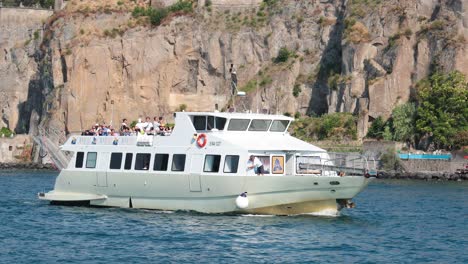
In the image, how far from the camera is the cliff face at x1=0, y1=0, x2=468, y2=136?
126 meters

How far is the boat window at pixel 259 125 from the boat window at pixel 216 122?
54.6 inches

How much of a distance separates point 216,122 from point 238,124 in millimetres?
1054

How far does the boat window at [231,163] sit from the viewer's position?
47625 millimetres

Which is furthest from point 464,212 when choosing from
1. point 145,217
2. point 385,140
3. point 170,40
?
point 170,40

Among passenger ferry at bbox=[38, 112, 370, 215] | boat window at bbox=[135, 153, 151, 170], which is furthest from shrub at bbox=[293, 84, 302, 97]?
boat window at bbox=[135, 153, 151, 170]

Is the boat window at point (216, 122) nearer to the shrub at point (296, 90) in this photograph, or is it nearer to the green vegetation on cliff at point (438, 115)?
the green vegetation on cliff at point (438, 115)

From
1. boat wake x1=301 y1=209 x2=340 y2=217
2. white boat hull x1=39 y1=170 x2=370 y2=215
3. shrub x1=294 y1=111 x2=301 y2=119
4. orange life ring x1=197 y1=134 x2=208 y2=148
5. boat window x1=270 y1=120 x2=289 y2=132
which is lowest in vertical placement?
boat wake x1=301 y1=209 x2=340 y2=217

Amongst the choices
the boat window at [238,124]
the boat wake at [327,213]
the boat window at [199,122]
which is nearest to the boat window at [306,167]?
the boat wake at [327,213]

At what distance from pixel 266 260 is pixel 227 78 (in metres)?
92.6

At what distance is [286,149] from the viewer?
48.0 m

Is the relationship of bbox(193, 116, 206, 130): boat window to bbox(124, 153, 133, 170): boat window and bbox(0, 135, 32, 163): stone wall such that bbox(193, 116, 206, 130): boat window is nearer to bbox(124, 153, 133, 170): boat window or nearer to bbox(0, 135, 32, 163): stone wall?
bbox(124, 153, 133, 170): boat window

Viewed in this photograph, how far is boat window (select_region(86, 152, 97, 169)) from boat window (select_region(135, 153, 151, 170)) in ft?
10.0

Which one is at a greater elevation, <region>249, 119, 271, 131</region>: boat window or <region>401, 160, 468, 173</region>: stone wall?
<region>249, 119, 271, 131</region>: boat window

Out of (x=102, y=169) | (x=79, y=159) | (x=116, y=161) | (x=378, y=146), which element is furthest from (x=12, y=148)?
(x=116, y=161)
